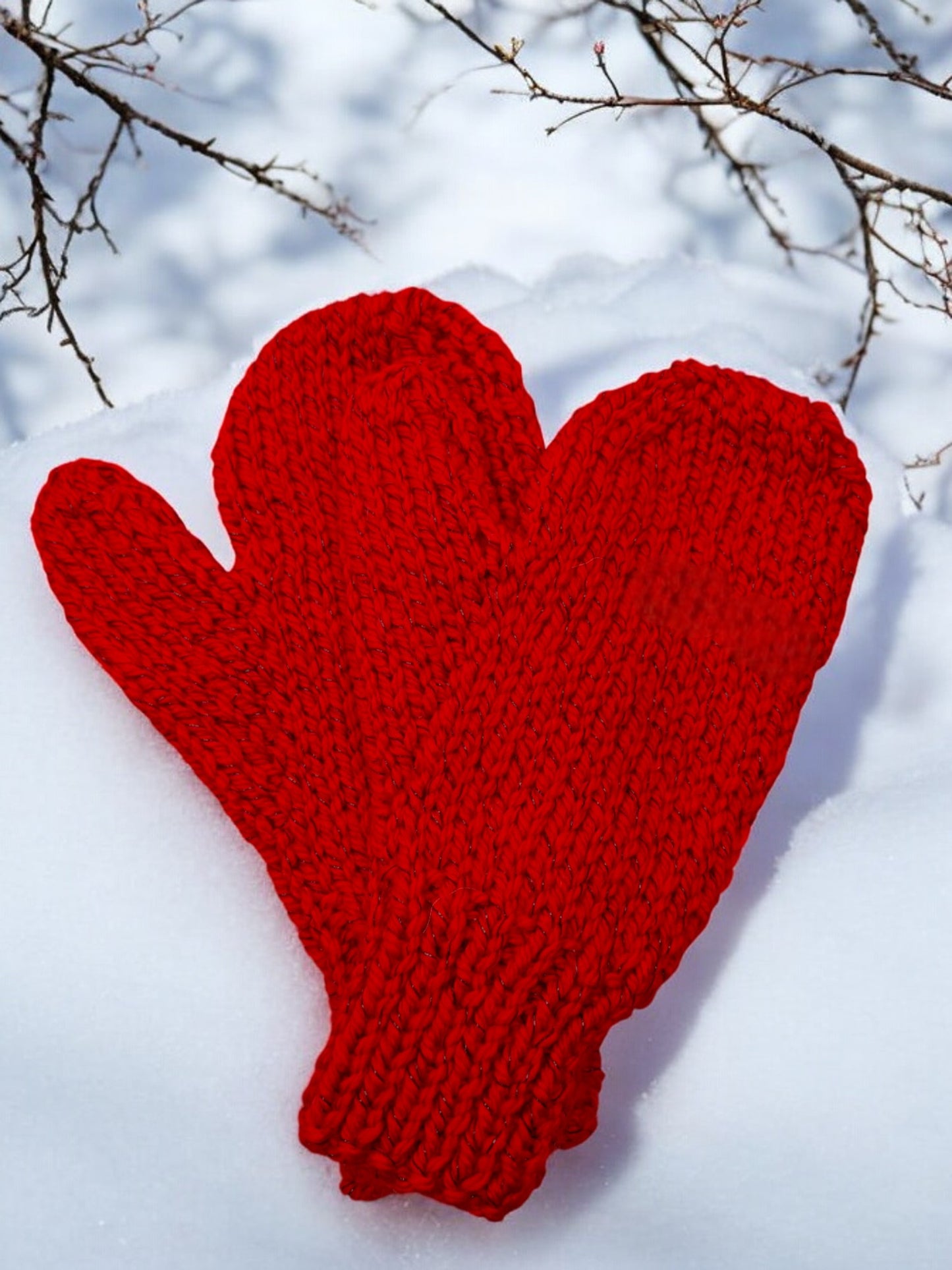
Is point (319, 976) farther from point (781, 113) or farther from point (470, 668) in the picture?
point (781, 113)

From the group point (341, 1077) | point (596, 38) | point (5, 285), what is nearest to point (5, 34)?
point (5, 285)

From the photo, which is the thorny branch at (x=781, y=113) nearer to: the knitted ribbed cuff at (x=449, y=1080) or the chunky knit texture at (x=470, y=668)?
the chunky knit texture at (x=470, y=668)

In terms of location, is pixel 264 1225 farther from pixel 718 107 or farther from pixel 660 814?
pixel 718 107

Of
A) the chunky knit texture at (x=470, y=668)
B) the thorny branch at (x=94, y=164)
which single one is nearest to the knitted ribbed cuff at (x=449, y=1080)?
the chunky knit texture at (x=470, y=668)

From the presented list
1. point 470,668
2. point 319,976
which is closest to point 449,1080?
point 319,976

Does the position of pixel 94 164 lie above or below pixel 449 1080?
above

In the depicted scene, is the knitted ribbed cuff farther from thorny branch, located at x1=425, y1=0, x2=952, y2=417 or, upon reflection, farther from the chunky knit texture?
thorny branch, located at x1=425, y1=0, x2=952, y2=417

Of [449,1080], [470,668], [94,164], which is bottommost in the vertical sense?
[449,1080]
